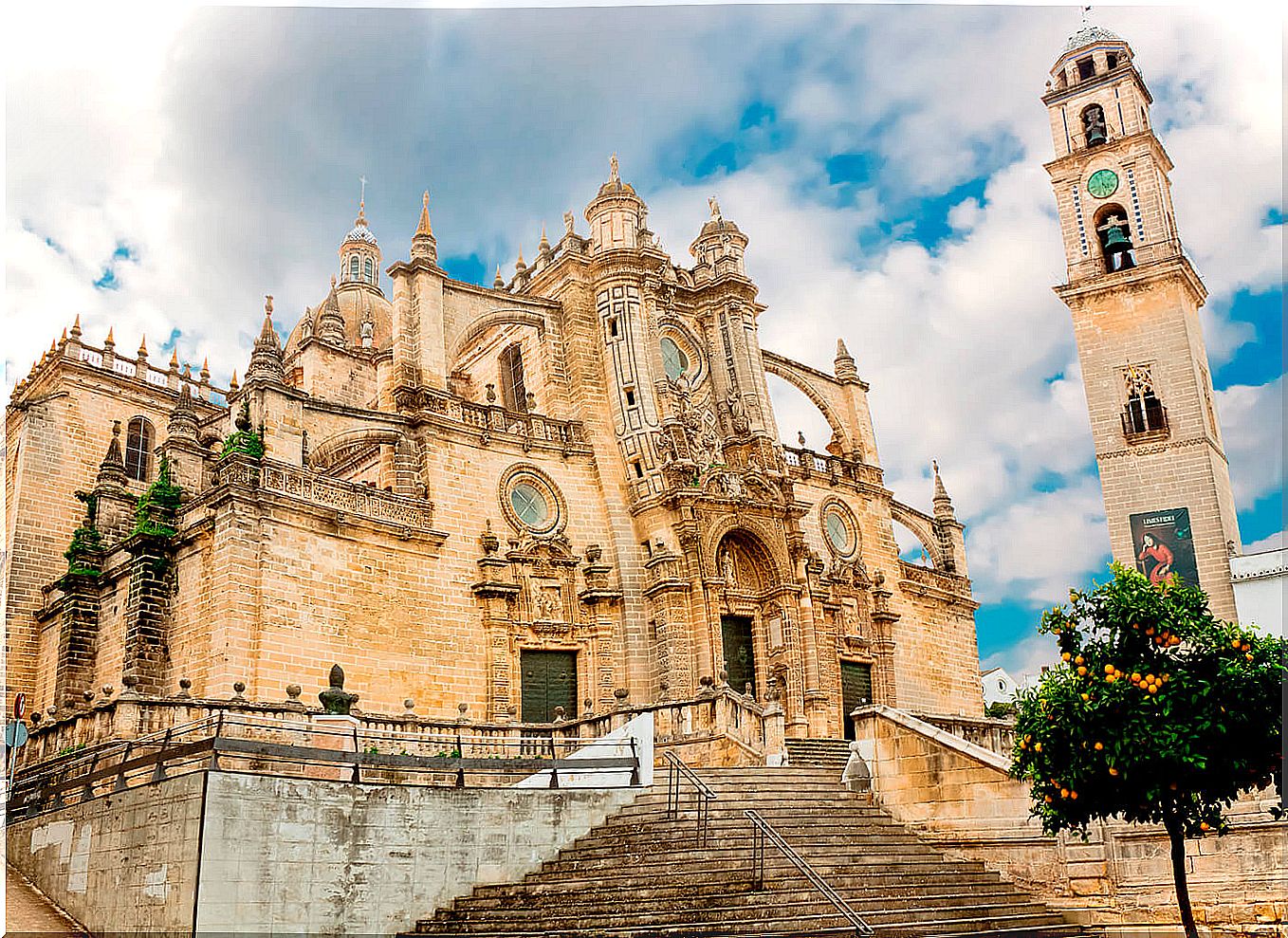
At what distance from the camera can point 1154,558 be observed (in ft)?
104

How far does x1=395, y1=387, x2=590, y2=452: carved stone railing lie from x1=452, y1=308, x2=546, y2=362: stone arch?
1.90 meters

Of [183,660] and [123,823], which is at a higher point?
[183,660]

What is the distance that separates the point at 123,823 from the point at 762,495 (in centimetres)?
1854

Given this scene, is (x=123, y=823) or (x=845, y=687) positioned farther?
(x=845, y=687)

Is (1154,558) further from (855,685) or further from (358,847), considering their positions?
(358,847)

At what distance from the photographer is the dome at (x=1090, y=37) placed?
37.8 metres

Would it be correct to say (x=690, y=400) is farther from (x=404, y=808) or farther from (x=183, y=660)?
(x=404, y=808)

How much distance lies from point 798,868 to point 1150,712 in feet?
14.9

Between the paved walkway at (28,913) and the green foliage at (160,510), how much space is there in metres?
8.84

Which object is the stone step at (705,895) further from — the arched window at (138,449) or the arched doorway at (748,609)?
the arched window at (138,449)

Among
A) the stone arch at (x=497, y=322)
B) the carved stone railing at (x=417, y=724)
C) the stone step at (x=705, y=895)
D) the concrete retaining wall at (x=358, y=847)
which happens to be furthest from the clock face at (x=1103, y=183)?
the concrete retaining wall at (x=358, y=847)

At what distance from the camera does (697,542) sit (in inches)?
1038

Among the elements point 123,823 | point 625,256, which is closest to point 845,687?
point 625,256

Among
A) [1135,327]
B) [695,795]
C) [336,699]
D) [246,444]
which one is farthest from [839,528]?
[336,699]
